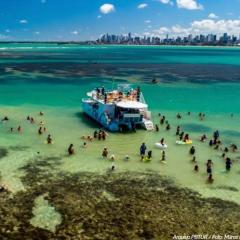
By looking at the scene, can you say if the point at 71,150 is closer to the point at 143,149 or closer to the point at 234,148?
the point at 143,149

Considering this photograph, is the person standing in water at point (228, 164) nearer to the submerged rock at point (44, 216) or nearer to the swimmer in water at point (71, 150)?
the swimmer in water at point (71, 150)

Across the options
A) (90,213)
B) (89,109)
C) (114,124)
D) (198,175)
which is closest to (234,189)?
(198,175)

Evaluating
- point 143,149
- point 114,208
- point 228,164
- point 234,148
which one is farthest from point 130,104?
point 114,208

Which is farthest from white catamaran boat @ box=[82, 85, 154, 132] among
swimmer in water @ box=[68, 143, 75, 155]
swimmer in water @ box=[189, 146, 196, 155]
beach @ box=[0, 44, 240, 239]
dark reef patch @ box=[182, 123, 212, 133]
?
swimmer in water @ box=[68, 143, 75, 155]

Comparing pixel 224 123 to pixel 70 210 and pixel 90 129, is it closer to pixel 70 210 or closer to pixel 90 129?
pixel 90 129

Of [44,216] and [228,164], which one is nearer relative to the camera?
[44,216]

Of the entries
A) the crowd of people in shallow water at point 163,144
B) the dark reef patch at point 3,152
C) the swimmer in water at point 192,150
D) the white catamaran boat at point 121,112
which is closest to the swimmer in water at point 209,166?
the crowd of people in shallow water at point 163,144
